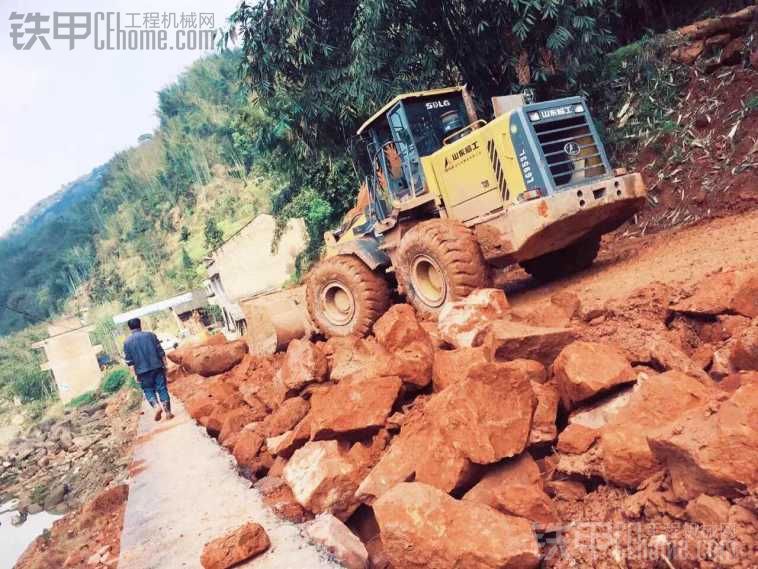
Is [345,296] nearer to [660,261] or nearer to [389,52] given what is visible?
[660,261]

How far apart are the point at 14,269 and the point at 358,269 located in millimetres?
112276

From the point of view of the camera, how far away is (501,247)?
575cm

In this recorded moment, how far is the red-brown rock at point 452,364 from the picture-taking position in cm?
366

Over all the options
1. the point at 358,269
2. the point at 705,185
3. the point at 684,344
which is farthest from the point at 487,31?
the point at 684,344

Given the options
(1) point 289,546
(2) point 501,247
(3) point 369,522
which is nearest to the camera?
(1) point 289,546

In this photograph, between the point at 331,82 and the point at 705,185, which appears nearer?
the point at 705,185

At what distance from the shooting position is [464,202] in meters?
6.48

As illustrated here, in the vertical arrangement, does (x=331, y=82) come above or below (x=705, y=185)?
above

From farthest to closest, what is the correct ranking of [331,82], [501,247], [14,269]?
[14,269], [331,82], [501,247]

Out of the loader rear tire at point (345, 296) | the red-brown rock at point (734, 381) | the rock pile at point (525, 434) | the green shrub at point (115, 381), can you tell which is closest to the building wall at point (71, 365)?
the green shrub at point (115, 381)

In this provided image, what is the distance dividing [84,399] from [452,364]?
138 ft

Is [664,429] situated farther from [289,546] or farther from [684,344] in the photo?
[289,546]

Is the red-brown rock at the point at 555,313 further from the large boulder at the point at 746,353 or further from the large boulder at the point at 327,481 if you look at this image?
the large boulder at the point at 327,481

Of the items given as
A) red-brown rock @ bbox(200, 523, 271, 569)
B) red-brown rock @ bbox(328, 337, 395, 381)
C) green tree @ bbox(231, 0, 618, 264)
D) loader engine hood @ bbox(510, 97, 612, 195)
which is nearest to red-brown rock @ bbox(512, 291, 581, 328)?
red-brown rock @ bbox(328, 337, 395, 381)
